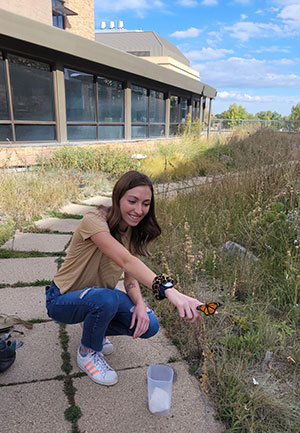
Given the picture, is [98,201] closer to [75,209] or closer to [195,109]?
[75,209]

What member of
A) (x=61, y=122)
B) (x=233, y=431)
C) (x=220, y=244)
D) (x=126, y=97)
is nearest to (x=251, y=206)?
(x=220, y=244)

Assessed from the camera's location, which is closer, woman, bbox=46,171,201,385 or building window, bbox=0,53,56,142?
woman, bbox=46,171,201,385

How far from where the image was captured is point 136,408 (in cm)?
165

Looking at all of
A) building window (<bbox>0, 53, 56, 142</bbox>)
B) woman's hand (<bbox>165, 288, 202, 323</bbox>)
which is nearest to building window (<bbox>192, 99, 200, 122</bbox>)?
building window (<bbox>0, 53, 56, 142</bbox>)

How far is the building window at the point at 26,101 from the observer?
25.8 ft

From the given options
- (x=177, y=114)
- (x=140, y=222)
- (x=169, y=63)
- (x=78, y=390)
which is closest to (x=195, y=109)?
(x=177, y=114)

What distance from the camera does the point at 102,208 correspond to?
1973 millimetres

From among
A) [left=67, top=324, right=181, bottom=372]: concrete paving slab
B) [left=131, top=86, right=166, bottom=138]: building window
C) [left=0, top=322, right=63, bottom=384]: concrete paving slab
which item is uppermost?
[left=131, top=86, right=166, bottom=138]: building window

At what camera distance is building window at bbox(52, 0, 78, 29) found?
13.8 metres

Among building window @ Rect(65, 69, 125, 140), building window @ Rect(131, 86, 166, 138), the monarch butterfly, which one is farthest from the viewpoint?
building window @ Rect(131, 86, 166, 138)

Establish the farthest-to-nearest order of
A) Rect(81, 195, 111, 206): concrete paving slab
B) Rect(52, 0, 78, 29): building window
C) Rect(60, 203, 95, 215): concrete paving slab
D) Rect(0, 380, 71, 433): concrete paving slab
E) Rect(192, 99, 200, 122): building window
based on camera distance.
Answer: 1. Rect(192, 99, 200, 122): building window
2. Rect(52, 0, 78, 29): building window
3. Rect(81, 195, 111, 206): concrete paving slab
4. Rect(60, 203, 95, 215): concrete paving slab
5. Rect(0, 380, 71, 433): concrete paving slab

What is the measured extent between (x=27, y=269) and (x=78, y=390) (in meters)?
1.75

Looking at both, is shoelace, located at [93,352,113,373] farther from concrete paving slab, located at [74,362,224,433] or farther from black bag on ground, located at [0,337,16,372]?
black bag on ground, located at [0,337,16,372]

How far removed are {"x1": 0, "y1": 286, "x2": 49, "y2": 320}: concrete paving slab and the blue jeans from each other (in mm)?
598
